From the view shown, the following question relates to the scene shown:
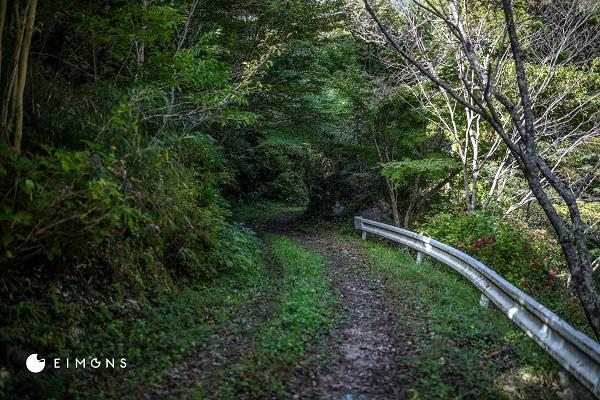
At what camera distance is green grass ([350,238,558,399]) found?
4.81 metres

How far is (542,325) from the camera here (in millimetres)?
5398

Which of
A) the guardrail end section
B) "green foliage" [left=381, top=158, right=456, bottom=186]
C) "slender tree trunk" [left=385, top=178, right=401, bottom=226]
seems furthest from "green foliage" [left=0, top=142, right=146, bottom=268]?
"slender tree trunk" [left=385, top=178, right=401, bottom=226]

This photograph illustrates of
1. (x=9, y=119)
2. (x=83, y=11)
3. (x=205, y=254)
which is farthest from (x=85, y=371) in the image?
(x=83, y=11)

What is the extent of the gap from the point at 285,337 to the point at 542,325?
300 centimetres

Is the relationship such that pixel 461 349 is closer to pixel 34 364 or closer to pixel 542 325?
pixel 542 325

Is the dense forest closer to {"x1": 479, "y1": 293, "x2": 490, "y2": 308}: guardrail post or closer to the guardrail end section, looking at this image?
{"x1": 479, "y1": 293, "x2": 490, "y2": 308}: guardrail post

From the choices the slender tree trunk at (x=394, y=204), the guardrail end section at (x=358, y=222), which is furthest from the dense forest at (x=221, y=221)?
the slender tree trunk at (x=394, y=204)

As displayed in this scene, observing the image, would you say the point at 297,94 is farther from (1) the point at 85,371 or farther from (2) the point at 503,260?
(1) the point at 85,371

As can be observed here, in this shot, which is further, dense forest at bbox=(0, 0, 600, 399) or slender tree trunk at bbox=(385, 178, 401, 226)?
slender tree trunk at bbox=(385, 178, 401, 226)

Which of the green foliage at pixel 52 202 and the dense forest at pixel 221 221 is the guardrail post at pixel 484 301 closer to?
the dense forest at pixel 221 221

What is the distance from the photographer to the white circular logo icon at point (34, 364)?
4066mm

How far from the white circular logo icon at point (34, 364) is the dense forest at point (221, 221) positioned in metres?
0.10

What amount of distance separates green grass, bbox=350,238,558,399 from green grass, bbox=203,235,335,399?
3.77 feet

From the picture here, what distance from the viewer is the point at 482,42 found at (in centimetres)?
1183
